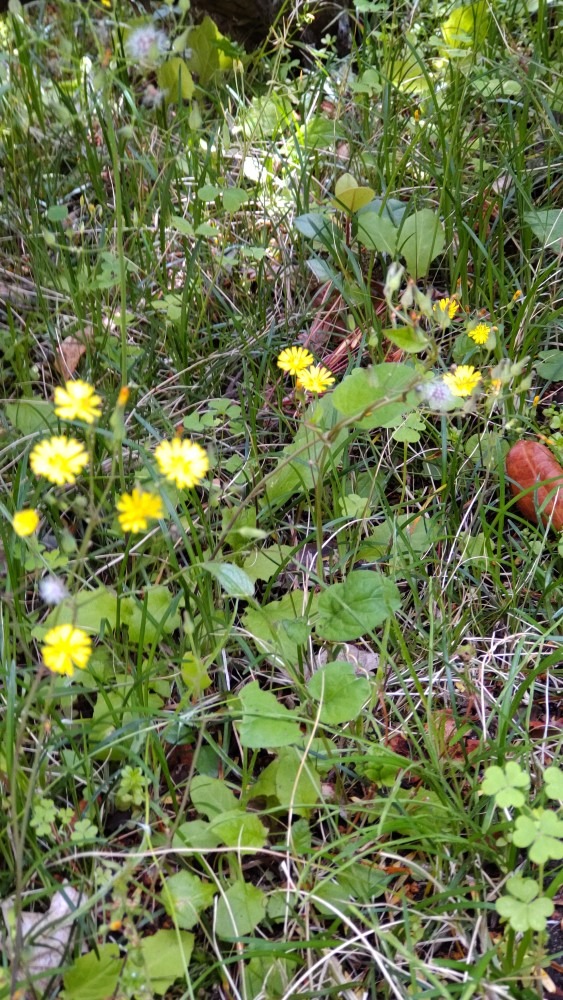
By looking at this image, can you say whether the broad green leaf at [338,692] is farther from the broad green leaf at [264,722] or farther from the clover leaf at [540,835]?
the clover leaf at [540,835]

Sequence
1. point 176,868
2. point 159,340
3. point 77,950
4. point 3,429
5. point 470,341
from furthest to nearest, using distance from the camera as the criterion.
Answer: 1. point 159,340
2. point 470,341
3. point 3,429
4. point 176,868
5. point 77,950

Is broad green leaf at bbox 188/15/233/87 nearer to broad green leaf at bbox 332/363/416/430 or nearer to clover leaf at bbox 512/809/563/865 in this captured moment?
broad green leaf at bbox 332/363/416/430

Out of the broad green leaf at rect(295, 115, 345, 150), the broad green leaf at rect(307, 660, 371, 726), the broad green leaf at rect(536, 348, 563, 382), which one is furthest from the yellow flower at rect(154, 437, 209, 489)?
the broad green leaf at rect(295, 115, 345, 150)

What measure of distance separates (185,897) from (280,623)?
46 centimetres

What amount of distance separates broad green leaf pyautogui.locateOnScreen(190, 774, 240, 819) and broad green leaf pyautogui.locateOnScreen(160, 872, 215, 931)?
10cm

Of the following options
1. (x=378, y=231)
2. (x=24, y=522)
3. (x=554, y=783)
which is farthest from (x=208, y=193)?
(x=554, y=783)

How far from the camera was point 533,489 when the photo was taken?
1.65 metres

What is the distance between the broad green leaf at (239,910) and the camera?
1164mm

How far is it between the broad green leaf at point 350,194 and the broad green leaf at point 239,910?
1590mm

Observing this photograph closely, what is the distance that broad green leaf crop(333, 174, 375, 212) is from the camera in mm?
2043

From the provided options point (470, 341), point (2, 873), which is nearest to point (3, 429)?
point (2, 873)

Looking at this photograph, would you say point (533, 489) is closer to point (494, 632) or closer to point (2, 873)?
point (494, 632)

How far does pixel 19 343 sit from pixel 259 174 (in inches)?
35.7

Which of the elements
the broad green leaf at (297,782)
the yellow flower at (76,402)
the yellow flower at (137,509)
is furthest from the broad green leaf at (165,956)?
the yellow flower at (76,402)
